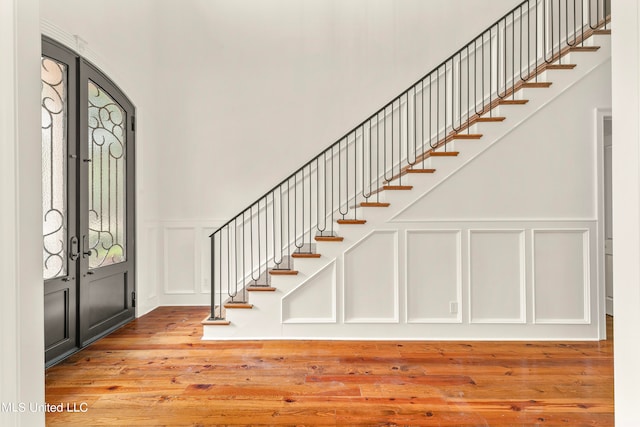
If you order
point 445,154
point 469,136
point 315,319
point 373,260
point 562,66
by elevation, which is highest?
point 562,66

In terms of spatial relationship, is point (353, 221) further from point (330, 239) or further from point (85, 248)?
point (85, 248)

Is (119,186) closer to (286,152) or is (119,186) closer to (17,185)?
(286,152)

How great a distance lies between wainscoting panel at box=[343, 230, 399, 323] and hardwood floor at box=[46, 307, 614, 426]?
325 mm

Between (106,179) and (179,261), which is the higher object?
(106,179)

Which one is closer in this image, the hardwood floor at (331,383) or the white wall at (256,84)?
the hardwood floor at (331,383)

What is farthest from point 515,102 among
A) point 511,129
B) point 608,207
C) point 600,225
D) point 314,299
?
point 314,299

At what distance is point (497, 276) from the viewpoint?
4152mm

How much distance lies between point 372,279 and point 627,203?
10.1 feet

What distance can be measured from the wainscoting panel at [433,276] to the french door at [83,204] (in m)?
3.38

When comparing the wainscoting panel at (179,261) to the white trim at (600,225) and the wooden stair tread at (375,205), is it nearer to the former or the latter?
the wooden stair tread at (375,205)

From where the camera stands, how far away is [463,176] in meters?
4.19

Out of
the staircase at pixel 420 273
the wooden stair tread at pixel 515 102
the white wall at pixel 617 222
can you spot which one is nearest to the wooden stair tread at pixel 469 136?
the staircase at pixel 420 273

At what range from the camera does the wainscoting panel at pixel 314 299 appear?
419 cm

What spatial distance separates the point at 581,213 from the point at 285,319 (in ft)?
11.1
